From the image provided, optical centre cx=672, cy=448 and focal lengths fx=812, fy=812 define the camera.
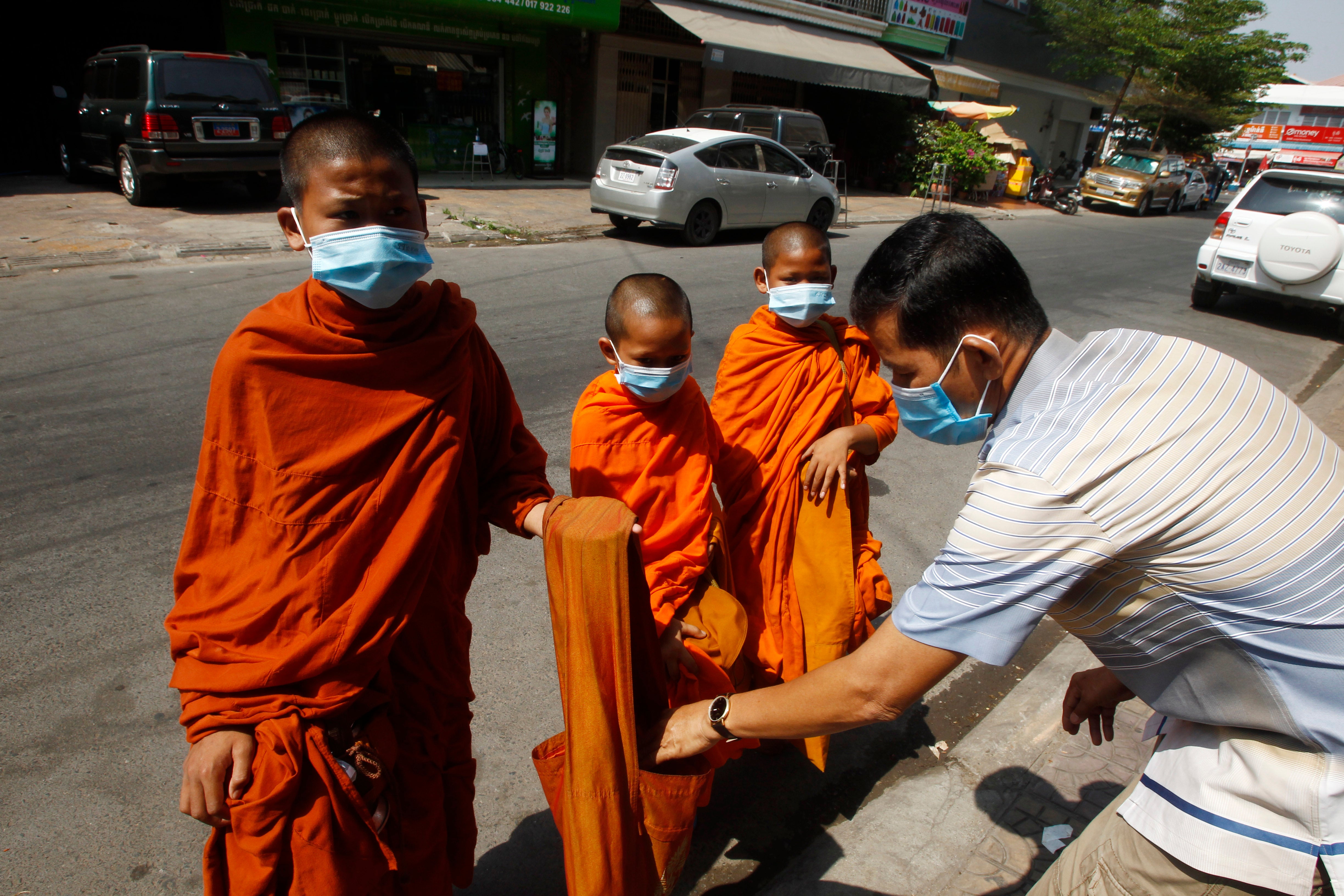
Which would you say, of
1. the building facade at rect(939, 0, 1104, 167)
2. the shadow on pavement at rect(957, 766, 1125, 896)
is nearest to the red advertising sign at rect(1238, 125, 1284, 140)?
the building facade at rect(939, 0, 1104, 167)

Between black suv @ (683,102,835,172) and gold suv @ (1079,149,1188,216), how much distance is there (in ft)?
40.9

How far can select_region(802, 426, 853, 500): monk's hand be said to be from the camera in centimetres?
236

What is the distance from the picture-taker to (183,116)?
9.71m

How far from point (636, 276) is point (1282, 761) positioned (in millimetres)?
1717

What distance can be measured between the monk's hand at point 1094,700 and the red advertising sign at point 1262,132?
185ft

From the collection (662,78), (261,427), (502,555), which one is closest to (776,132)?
(662,78)

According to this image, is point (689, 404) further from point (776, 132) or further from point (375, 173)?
point (776, 132)

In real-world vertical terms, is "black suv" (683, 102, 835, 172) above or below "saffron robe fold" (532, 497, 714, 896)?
above

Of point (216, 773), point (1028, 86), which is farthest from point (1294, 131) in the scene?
point (216, 773)

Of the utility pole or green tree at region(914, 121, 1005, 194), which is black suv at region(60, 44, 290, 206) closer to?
green tree at region(914, 121, 1005, 194)

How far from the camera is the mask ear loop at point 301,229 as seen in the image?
1572mm

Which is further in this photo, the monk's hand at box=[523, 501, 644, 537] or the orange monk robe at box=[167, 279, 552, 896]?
the monk's hand at box=[523, 501, 644, 537]

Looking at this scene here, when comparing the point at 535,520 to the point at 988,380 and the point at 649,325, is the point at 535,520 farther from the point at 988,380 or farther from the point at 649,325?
the point at 988,380

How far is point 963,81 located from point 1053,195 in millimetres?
4381
